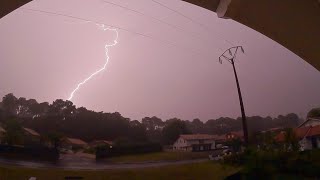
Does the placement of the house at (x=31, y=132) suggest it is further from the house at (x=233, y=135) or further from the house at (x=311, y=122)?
the house at (x=311, y=122)

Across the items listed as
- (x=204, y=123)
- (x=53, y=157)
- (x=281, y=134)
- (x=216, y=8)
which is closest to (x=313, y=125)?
(x=281, y=134)

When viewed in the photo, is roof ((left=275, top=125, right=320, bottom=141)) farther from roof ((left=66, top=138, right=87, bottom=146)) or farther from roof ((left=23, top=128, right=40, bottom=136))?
roof ((left=23, top=128, right=40, bottom=136))

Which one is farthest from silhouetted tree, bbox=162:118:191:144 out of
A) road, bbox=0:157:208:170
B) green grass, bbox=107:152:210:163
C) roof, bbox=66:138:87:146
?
roof, bbox=66:138:87:146

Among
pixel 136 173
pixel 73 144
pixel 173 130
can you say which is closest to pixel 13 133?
pixel 73 144

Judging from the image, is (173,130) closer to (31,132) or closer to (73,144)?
(73,144)

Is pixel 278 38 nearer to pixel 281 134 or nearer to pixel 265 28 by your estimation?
pixel 265 28

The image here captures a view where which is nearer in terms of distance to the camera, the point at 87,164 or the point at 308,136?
the point at 308,136
